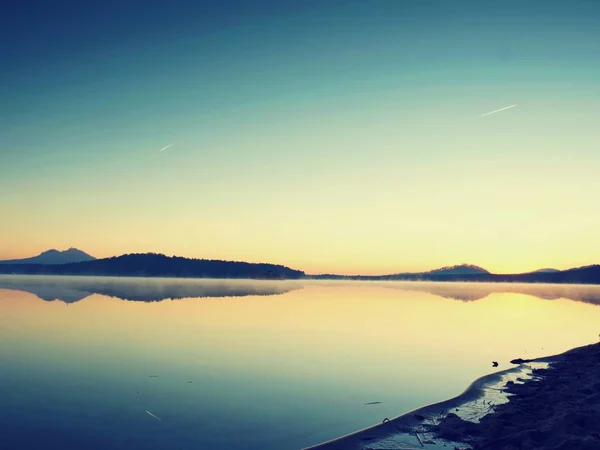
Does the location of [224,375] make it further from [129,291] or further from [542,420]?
[129,291]

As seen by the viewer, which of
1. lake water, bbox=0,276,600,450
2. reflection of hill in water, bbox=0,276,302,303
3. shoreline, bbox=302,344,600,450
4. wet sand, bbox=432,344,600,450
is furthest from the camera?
reflection of hill in water, bbox=0,276,302,303

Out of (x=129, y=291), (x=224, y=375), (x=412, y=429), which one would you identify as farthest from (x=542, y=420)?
(x=129, y=291)

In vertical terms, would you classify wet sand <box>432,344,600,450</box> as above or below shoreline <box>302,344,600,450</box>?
above

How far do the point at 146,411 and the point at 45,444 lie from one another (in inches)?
130

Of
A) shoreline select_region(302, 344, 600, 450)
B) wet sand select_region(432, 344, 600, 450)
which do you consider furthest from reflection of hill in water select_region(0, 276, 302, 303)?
wet sand select_region(432, 344, 600, 450)

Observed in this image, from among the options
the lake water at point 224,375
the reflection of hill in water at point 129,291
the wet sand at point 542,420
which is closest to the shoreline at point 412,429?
the wet sand at point 542,420

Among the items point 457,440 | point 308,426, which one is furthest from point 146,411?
point 457,440

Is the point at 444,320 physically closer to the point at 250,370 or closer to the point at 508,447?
the point at 250,370

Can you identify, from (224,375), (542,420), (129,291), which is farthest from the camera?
(129,291)

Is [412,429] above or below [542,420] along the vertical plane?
below

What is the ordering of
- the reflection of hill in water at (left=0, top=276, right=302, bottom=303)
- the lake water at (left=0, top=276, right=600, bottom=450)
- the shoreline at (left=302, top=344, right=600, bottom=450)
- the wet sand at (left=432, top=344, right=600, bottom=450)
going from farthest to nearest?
1. the reflection of hill in water at (left=0, top=276, right=302, bottom=303)
2. the lake water at (left=0, top=276, right=600, bottom=450)
3. the shoreline at (left=302, top=344, right=600, bottom=450)
4. the wet sand at (left=432, top=344, right=600, bottom=450)

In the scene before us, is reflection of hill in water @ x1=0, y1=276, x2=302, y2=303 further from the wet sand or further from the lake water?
the wet sand

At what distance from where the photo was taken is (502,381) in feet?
62.9

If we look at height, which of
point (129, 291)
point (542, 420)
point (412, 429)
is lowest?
point (129, 291)
